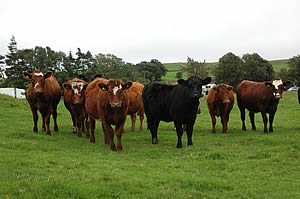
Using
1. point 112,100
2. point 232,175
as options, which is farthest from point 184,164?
point 112,100

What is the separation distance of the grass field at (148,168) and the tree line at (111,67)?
55.7 m

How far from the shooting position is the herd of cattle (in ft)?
48.5

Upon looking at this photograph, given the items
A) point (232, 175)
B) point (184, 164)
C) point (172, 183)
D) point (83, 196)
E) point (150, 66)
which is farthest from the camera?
point (150, 66)

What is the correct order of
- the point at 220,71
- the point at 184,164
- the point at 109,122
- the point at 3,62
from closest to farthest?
the point at 184,164, the point at 109,122, the point at 220,71, the point at 3,62

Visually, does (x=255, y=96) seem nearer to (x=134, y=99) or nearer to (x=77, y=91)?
(x=134, y=99)

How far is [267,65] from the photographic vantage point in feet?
263

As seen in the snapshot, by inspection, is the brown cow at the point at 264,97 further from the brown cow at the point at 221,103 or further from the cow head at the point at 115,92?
the cow head at the point at 115,92

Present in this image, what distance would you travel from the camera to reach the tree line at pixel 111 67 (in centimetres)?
7719

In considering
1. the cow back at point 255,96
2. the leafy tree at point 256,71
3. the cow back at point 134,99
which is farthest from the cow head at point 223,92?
the leafy tree at point 256,71

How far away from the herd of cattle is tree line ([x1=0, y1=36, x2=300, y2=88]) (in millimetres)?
50873

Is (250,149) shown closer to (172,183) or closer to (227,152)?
(227,152)

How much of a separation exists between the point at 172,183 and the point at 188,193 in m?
0.73

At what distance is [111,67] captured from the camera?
90125 mm

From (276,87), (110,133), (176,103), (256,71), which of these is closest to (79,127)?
(110,133)
